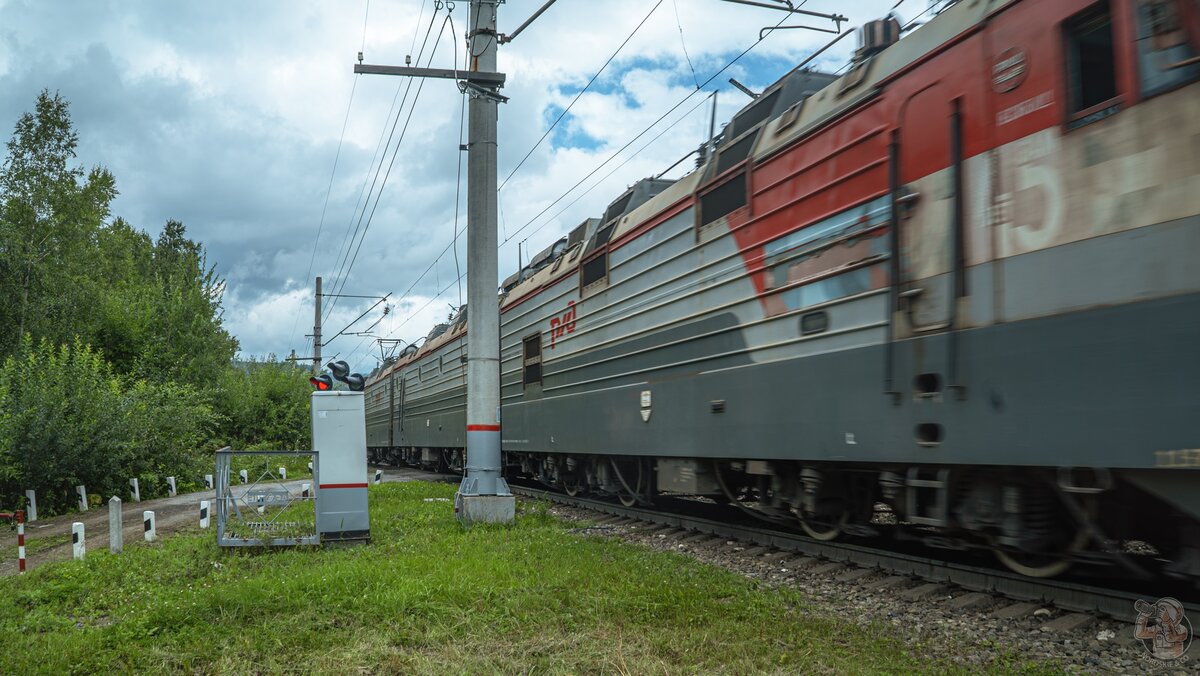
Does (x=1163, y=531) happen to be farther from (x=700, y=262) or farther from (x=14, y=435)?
(x=14, y=435)

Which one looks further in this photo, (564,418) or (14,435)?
(14,435)

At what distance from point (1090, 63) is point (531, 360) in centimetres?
957

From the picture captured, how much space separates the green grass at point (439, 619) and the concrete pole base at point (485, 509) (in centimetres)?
192

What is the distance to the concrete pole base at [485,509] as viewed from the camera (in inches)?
378

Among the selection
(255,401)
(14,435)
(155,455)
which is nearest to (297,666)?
(14,435)

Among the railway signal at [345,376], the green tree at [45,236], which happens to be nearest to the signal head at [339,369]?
the railway signal at [345,376]

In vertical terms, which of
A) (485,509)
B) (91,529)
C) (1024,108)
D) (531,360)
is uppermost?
(1024,108)

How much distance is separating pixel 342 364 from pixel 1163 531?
8.47 meters

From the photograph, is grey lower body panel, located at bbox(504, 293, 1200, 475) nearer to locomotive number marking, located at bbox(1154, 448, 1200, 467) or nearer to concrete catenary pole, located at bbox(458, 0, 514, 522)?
locomotive number marking, located at bbox(1154, 448, 1200, 467)

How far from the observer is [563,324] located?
11609 millimetres

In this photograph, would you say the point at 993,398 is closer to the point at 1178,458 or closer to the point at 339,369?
the point at 1178,458

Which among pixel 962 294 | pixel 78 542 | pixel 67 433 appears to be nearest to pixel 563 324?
pixel 78 542

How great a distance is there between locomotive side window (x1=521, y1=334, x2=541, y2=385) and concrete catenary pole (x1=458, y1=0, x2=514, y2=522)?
7.42 ft

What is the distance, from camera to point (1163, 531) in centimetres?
450
